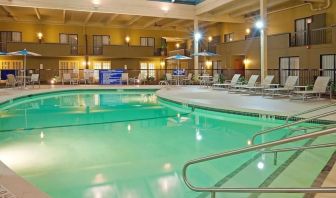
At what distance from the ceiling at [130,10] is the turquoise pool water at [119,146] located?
9.62 metres

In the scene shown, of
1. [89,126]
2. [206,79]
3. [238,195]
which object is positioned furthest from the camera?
[206,79]

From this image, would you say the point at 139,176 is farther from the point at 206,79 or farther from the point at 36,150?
the point at 206,79

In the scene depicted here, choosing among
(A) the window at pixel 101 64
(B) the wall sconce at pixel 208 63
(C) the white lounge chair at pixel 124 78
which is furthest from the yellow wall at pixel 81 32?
(C) the white lounge chair at pixel 124 78

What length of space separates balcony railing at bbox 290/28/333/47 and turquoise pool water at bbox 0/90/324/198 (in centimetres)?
999

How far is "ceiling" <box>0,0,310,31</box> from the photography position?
20391 millimetres

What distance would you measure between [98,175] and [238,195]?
6.93 feet

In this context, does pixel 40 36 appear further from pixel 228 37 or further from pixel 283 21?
pixel 283 21

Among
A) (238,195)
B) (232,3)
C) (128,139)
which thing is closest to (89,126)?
(128,139)

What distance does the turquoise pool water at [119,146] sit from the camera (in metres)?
4.79

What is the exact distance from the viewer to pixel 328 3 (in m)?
18.2

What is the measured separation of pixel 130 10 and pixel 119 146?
16.3m

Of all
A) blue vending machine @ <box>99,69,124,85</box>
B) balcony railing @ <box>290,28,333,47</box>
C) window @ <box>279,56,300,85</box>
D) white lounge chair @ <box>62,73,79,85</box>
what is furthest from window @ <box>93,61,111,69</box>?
balcony railing @ <box>290,28,333,47</box>

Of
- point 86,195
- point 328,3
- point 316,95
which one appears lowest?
point 86,195

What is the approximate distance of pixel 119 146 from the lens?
7043 mm
